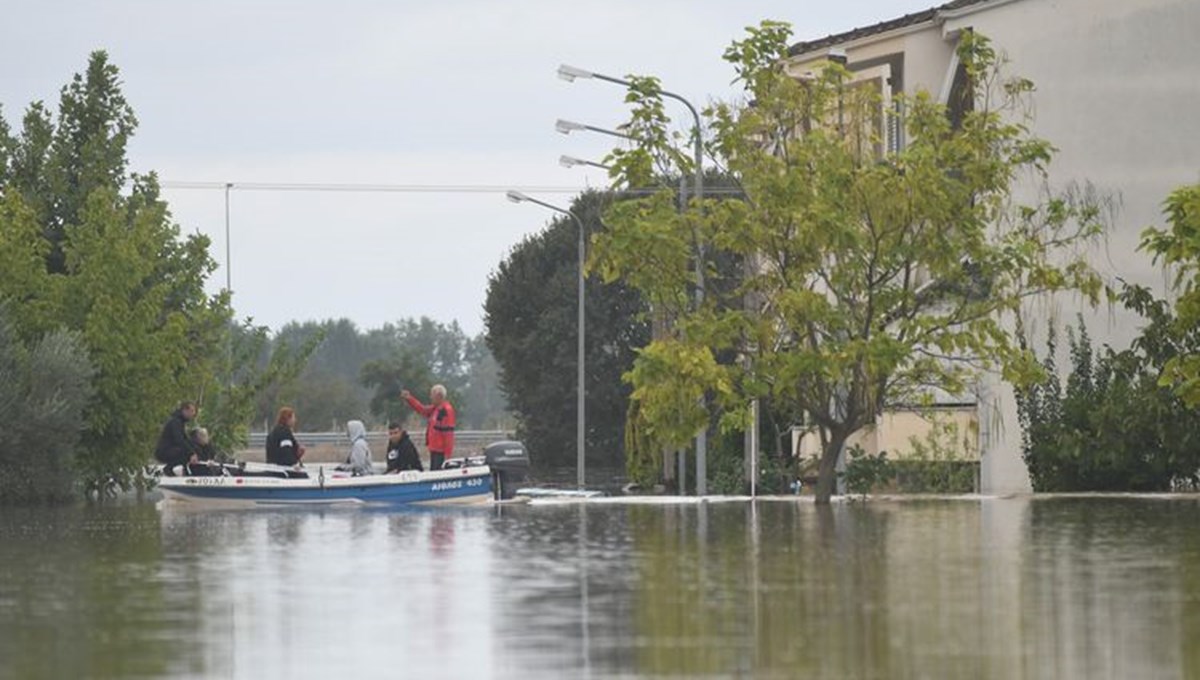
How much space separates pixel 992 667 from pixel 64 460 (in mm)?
39072

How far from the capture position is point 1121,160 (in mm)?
48656

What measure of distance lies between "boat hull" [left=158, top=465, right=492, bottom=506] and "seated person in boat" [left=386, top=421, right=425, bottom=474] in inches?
23.6

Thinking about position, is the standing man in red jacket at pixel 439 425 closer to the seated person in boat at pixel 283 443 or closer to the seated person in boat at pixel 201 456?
the seated person in boat at pixel 283 443

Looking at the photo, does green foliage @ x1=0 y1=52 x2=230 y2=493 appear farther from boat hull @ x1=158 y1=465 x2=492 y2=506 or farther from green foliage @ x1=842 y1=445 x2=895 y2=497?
green foliage @ x1=842 y1=445 x2=895 y2=497

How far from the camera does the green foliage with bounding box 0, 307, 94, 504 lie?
4925 centimetres

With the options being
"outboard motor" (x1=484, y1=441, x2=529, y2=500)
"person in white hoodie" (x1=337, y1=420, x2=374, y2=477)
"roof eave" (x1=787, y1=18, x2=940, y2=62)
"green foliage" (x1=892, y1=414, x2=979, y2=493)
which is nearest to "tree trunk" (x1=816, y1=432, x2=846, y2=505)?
"outboard motor" (x1=484, y1=441, x2=529, y2=500)

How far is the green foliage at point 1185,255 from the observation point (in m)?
37.8

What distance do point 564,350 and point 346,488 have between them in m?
48.6

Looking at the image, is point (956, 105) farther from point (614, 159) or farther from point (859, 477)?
point (614, 159)

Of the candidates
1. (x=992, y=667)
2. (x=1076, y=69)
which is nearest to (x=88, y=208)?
(x=1076, y=69)

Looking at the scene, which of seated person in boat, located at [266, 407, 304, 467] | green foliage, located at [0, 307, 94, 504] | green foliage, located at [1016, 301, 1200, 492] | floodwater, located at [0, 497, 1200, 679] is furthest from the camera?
green foliage, located at [0, 307, 94, 504]

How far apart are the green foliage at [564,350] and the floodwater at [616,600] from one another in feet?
186

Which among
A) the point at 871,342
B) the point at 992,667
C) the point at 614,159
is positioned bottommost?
the point at 992,667

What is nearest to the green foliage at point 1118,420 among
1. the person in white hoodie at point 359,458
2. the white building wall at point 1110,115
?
the white building wall at point 1110,115
